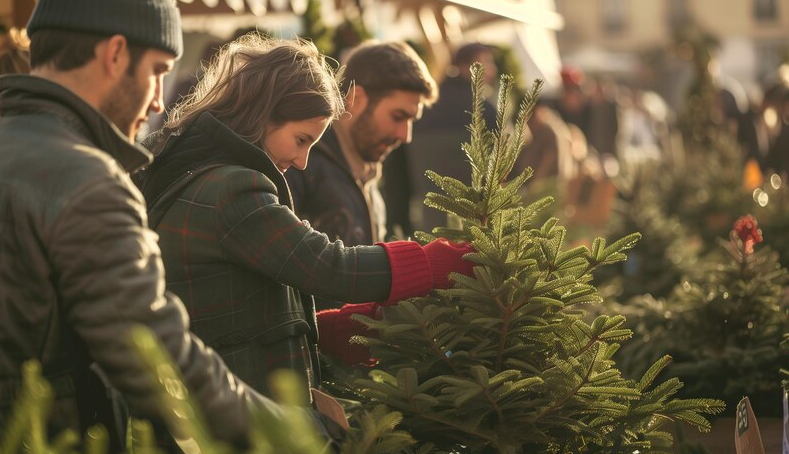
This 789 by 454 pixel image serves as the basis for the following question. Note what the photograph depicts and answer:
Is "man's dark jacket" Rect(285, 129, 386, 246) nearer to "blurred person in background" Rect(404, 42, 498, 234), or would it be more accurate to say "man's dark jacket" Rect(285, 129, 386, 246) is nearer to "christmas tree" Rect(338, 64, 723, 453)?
"christmas tree" Rect(338, 64, 723, 453)

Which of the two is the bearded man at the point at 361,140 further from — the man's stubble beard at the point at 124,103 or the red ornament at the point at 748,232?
the man's stubble beard at the point at 124,103

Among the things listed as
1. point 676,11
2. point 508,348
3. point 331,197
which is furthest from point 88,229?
point 676,11

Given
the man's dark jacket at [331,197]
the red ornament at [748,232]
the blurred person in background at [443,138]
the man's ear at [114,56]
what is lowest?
the blurred person in background at [443,138]

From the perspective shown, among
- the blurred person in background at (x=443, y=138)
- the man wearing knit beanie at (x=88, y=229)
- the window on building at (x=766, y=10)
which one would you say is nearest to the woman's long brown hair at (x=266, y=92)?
the man wearing knit beanie at (x=88, y=229)

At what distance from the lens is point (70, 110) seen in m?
2.99

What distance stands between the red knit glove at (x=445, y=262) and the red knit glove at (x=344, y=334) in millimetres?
369

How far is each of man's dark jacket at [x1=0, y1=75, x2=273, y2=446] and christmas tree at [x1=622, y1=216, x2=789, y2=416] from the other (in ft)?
10.0

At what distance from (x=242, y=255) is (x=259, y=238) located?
6 cm

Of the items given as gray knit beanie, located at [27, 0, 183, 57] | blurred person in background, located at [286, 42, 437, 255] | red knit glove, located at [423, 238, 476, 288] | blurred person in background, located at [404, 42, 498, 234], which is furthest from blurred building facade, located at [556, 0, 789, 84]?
gray knit beanie, located at [27, 0, 183, 57]

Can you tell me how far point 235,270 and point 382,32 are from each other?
8.57 meters

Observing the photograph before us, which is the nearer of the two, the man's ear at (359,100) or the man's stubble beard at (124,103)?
the man's stubble beard at (124,103)

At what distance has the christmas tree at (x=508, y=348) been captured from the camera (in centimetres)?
378

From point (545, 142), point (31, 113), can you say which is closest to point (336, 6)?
point (545, 142)

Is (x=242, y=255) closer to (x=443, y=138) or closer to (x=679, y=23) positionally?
(x=443, y=138)
